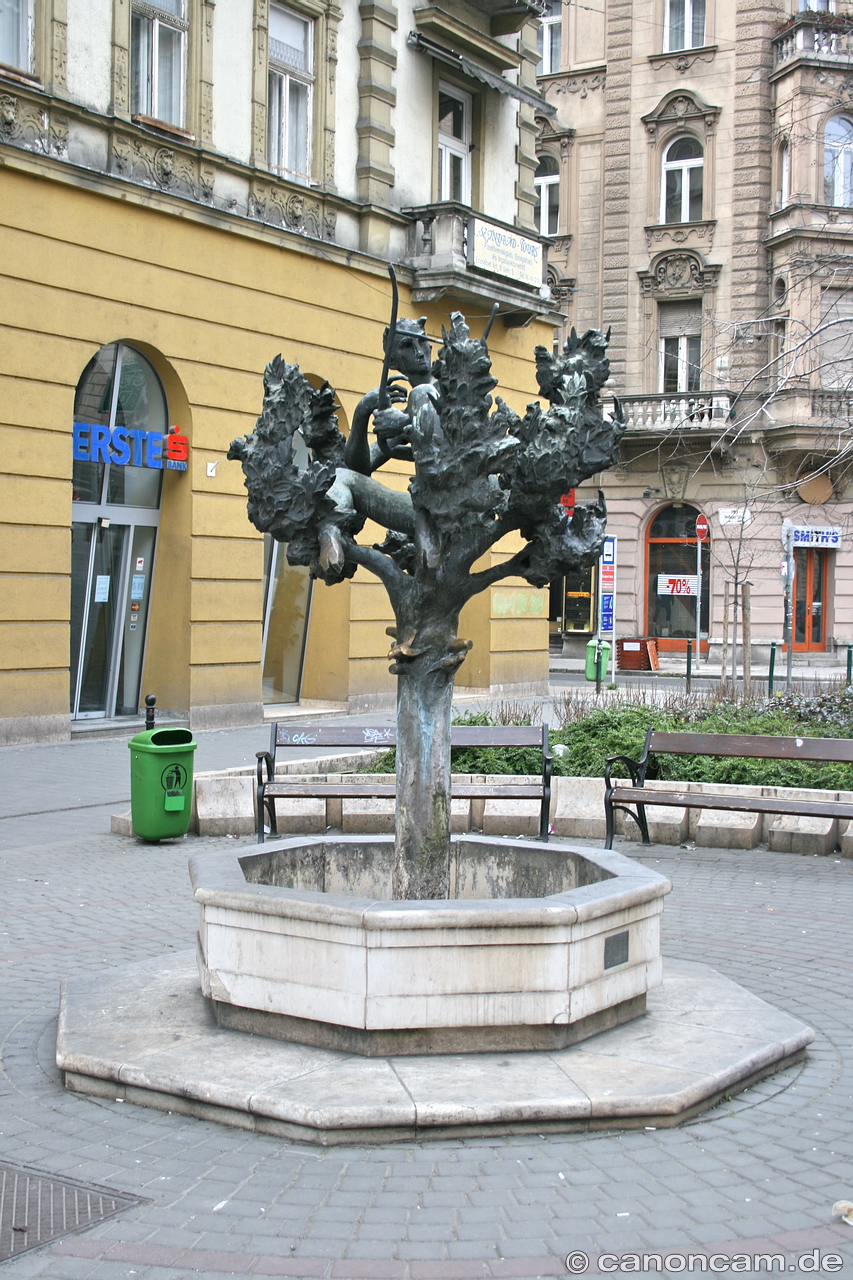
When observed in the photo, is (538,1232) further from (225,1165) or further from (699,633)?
(699,633)

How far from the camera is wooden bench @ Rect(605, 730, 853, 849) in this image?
32.8ft

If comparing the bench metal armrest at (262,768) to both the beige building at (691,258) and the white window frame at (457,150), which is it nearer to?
the white window frame at (457,150)

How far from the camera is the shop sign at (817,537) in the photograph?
112ft

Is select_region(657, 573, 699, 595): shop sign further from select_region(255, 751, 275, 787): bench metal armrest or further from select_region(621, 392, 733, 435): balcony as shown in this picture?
select_region(255, 751, 275, 787): bench metal armrest

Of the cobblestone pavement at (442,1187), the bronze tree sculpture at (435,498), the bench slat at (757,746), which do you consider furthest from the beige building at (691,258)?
the cobblestone pavement at (442,1187)

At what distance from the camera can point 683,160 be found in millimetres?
36375

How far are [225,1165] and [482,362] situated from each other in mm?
3286

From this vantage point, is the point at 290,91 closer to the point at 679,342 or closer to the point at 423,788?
the point at 423,788

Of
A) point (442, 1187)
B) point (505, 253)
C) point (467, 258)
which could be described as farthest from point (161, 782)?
point (505, 253)

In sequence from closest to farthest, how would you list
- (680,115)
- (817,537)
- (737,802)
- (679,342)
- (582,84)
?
(737,802)
(817,537)
(680,115)
(679,342)
(582,84)

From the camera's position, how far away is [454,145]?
74.1 ft

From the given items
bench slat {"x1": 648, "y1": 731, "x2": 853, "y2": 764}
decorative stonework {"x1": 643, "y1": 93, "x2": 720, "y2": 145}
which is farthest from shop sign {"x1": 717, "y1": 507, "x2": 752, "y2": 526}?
bench slat {"x1": 648, "y1": 731, "x2": 853, "y2": 764}

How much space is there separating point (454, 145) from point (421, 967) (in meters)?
20.0

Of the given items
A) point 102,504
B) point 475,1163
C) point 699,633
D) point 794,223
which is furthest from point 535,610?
point 475,1163
